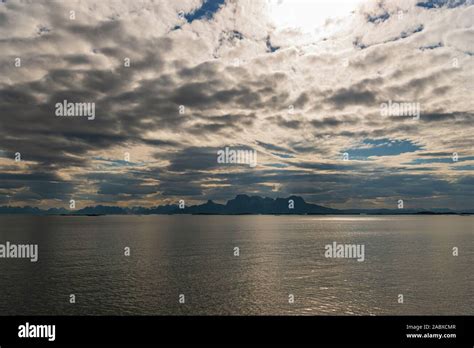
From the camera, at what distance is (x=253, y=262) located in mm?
98312

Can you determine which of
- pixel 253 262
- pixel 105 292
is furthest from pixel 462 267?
pixel 105 292

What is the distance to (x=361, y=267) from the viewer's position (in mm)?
89750
